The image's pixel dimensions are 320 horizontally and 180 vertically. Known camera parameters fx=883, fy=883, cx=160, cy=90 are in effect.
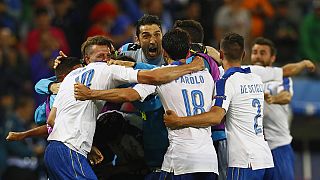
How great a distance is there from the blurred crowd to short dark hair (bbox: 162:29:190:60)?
6.82m

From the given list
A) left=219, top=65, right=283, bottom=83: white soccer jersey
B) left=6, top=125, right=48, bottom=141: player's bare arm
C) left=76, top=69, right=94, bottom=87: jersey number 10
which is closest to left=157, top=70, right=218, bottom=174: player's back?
left=76, top=69, right=94, bottom=87: jersey number 10

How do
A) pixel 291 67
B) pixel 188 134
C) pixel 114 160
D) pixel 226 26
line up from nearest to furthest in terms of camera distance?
pixel 188 134, pixel 114 160, pixel 291 67, pixel 226 26

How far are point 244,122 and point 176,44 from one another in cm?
121

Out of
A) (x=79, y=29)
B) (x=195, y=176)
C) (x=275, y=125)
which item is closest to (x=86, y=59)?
(x=195, y=176)

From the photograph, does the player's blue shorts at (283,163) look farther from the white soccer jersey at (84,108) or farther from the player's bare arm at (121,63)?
the white soccer jersey at (84,108)

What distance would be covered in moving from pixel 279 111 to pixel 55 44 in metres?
5.91

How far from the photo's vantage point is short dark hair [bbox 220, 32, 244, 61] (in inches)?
393

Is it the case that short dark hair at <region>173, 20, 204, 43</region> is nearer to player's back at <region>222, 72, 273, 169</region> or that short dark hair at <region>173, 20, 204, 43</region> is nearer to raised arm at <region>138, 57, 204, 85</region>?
player's back at <region>222, 72, 273, 169</region>

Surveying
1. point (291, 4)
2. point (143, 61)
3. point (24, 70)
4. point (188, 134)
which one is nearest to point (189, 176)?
point (188, 134)

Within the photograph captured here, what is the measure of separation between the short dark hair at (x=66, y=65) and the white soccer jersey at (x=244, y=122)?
1.78 metres

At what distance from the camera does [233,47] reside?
32.7 feet

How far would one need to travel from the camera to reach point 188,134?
9.23 meters

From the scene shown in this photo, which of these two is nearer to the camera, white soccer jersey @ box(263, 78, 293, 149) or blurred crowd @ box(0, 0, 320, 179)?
white soccer jersey @ box(263, 78, 293, 149)

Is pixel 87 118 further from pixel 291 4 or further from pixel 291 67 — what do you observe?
pixel 291 4
